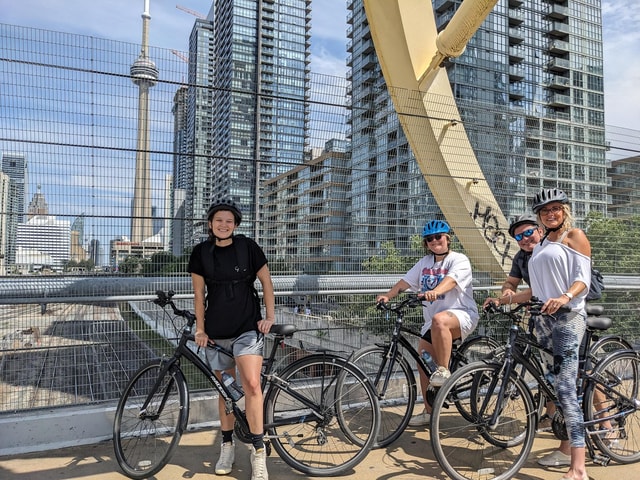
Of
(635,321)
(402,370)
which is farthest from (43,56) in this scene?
(635,321)

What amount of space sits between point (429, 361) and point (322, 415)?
3.28 feet

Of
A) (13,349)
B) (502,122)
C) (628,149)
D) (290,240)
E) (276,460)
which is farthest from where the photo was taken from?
(628,149)

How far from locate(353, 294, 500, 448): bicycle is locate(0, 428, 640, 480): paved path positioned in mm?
209

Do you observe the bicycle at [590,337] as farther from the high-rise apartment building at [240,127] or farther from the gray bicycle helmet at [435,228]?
the high-rise apartment building at [240,127]

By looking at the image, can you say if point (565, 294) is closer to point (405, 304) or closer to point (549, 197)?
point (549, 197)

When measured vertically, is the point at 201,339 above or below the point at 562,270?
below


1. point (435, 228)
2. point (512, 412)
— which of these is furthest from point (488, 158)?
point (512, 412)

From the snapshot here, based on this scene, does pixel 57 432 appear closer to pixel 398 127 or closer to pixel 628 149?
pixel 398 127

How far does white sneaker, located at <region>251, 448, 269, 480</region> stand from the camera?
3.08m

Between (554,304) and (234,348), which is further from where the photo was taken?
(234,348)

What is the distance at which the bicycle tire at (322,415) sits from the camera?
3295 mm

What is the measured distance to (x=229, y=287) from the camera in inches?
127

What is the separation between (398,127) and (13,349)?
13.9 ft

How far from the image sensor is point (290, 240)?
4754mm
